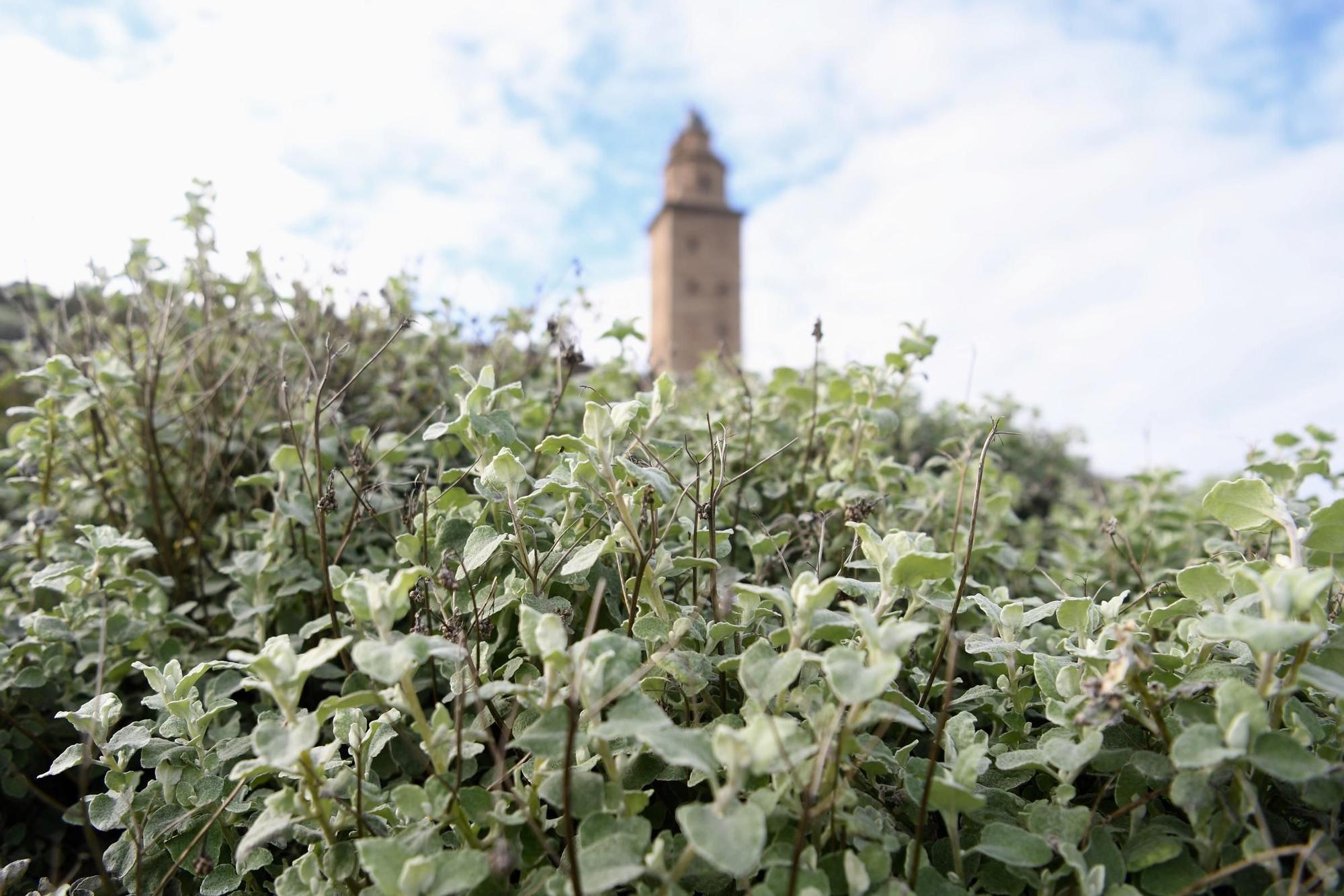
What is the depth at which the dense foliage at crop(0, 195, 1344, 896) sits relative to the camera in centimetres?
94

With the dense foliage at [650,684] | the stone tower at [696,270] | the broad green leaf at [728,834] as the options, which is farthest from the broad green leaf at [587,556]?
the stone tower at [696,270]

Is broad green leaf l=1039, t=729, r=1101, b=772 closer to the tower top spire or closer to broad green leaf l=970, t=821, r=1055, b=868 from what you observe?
broad green leaf l=970, t=821, r=1055, b=868

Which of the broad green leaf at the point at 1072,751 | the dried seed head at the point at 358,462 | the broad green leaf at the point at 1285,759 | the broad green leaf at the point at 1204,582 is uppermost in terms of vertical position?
the dried seed head at the point at 358,462

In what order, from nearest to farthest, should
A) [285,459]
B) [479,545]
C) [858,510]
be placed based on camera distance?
1. [479,545]
2. [858,510]
3. [285,459]

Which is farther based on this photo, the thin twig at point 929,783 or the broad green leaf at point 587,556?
the broad green leaf at point 587,556

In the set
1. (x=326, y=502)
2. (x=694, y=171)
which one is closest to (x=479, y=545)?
(x=326, y=502)

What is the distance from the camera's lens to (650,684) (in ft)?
4.00

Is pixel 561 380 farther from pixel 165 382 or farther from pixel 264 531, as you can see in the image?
pixel 165 382

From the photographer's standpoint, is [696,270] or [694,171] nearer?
[696,270]

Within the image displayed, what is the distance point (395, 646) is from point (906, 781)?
64 centimetres

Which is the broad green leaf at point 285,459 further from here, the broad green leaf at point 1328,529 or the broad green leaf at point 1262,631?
the broad green leaf at point 1328,529

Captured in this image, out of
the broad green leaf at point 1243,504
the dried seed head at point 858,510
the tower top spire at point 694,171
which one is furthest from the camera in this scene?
the tower top spire at point 694,171

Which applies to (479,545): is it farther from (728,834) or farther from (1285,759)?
(1285,759)

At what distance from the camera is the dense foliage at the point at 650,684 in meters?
0.94
